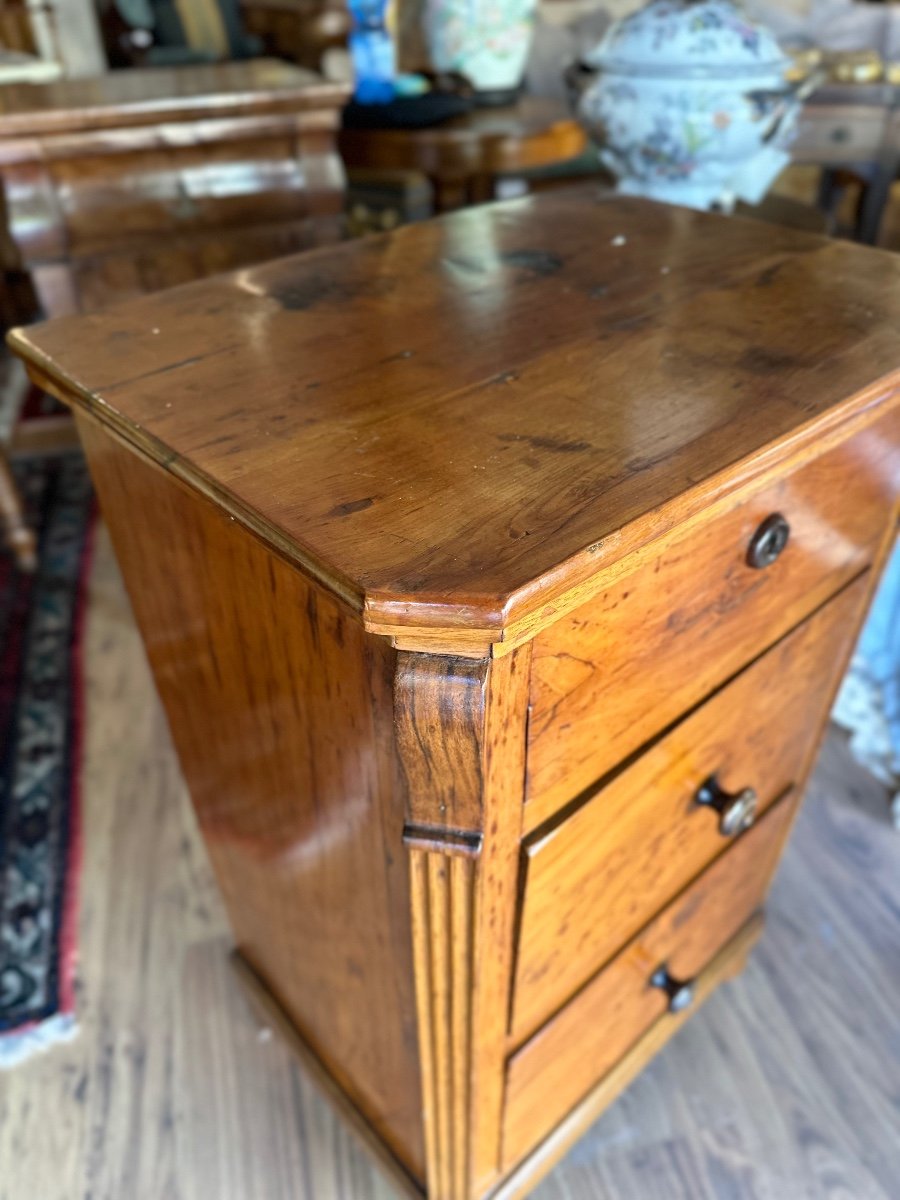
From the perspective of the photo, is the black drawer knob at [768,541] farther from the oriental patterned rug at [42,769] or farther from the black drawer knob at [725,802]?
the oriental patterned rug at [42,769]

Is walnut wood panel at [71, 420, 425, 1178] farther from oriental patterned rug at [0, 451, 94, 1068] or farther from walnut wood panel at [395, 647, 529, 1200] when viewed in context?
oriental patterned rug at [0, 451, 94, 1068]

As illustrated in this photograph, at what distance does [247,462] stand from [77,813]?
38.6 inches

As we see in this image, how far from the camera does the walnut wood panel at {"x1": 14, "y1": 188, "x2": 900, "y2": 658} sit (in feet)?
1.26

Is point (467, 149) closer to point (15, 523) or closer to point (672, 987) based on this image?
point (15, 523)

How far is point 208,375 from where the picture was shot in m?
0.53

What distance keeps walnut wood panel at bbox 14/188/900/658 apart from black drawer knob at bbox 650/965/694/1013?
529mm

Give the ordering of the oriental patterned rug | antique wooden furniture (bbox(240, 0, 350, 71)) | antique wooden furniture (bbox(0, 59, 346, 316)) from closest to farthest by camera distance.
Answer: the oriental patterned rug, antique wooden furniture (bbox(0, 59, 346, 316)), antique wooden furniture (bbox(240, 0, 350, 71))

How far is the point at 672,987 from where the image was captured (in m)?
0.81

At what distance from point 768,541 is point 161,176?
3.73 ft

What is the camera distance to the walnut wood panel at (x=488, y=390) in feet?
1.26

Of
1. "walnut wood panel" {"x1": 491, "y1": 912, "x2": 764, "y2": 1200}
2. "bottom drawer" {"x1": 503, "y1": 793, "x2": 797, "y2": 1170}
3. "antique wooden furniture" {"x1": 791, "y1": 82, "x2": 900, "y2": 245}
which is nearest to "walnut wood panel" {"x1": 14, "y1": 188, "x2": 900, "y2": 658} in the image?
"bottom drawer" {"x1": 503, "y1": 793, "x2": 797, "y2": 1170}

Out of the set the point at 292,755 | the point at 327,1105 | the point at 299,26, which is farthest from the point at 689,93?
the point at 299,26

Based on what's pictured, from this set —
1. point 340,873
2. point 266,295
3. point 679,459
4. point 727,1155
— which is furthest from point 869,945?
point 266,295

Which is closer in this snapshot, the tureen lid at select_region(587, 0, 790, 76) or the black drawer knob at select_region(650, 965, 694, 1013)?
the black drawer knob at select_region(650, 965, 694, 1013)
